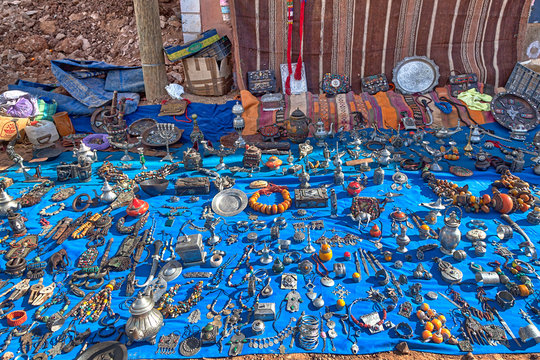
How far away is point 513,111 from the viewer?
781 centimetres

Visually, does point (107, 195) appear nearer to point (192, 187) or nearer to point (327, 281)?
point (192, 187)

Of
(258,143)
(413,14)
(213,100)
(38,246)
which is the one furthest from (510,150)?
(38,246)

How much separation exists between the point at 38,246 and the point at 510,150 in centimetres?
756

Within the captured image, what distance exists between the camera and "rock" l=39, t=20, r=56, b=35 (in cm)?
1212

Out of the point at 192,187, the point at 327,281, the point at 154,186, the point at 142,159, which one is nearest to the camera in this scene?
the point at 327,281

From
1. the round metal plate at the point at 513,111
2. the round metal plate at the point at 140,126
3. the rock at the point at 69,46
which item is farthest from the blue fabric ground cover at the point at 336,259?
the rock at the point at 69,46

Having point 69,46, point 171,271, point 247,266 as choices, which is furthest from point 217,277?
point 69,46

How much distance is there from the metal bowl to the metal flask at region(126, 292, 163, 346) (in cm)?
243

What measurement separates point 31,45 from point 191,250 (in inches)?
419

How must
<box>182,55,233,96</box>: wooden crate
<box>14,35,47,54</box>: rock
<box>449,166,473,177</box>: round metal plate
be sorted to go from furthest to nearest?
1. <box>14,35,47,54</box>: rock
2. <box>182,55,233,96</box>: wooden crate
3. <box>449,166,473,177</box>: round metal plate

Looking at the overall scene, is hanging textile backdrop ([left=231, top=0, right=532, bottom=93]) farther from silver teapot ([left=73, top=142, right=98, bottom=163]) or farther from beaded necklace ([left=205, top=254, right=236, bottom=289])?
beaded necklace ([left=205, top=254, right=236, bottom=289])

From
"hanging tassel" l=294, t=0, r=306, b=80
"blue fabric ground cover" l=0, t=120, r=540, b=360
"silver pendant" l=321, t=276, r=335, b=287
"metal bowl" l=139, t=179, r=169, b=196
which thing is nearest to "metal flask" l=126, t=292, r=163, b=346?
"blue fabric ground cover" l=0, t=120, r=540, b=360

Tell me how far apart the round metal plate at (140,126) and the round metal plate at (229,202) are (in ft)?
9.90

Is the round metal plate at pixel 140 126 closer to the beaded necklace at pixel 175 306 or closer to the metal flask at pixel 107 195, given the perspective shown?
the metal flask at pixel 107 195
